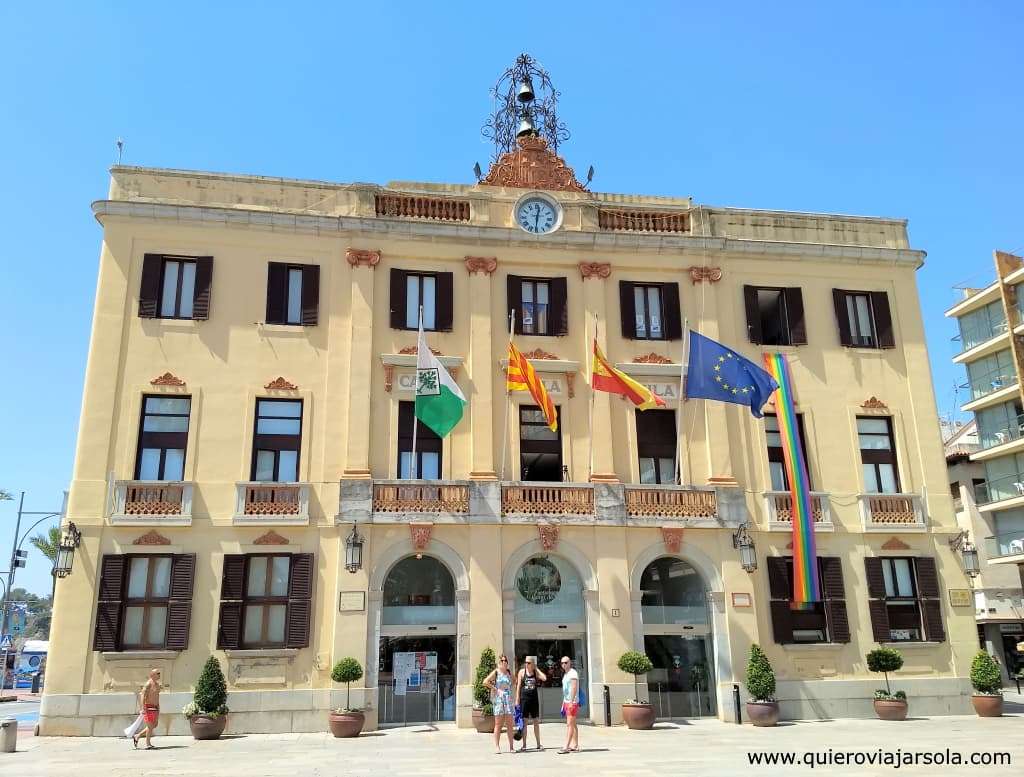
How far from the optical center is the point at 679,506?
23625mm

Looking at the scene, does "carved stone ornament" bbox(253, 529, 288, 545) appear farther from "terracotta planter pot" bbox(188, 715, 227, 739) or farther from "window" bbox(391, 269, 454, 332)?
"window" bbox(391, 269, 454, 332)

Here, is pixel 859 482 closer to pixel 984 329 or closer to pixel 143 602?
pixel 143 602

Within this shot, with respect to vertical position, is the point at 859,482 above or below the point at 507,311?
below

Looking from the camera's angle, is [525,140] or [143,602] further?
[525,140]

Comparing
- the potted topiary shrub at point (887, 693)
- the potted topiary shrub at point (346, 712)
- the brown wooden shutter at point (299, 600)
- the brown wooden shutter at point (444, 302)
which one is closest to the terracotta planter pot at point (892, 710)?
the potted topiary shrub at point (887, 693)

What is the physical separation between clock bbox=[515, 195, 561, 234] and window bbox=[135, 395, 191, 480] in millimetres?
11095

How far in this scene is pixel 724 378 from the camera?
906 inches

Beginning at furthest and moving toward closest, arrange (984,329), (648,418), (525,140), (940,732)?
1. (984,329)
2. (525,140)
3. (648,418)
4. (940,732)

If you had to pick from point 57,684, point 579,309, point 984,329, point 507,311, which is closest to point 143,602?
point 57,684

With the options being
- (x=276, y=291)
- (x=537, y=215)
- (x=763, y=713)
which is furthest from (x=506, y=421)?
(x=763, y=713)

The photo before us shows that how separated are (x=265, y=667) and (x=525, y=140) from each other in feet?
57.2

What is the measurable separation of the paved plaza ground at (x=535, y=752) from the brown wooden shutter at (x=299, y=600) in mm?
2302

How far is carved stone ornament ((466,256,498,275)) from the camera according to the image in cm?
2500

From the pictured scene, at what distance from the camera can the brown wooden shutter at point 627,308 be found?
2525 cm
